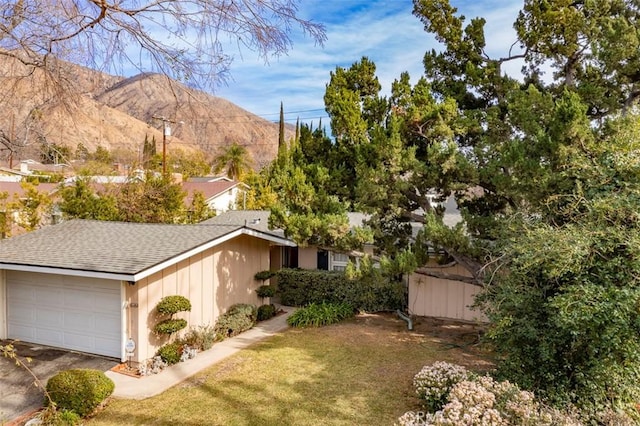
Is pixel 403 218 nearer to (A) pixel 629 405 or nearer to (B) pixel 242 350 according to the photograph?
(B) pixel 242 350

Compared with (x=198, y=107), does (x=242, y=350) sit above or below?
below

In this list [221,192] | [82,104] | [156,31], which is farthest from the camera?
[221,192]

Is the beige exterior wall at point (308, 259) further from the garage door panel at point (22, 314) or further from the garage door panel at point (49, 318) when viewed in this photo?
the garage door panel at point (22, 314)

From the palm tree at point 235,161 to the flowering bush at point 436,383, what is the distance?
3857cm

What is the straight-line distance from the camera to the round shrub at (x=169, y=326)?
32.8 feet

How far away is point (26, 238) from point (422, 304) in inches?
511

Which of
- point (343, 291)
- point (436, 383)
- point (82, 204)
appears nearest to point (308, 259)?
point (343, 291)

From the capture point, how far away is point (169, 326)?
33.0ft

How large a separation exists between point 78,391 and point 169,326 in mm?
2791

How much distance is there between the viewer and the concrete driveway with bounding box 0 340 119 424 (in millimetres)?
7785

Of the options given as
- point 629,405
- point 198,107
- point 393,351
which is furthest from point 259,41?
point 393,351

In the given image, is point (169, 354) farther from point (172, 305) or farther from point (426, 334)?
point (426, 334)

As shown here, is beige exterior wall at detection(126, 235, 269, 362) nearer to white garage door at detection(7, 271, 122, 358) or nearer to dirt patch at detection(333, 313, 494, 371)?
white garage door at detection(7, 271, 122, 358)

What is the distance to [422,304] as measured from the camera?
14.5 meters
